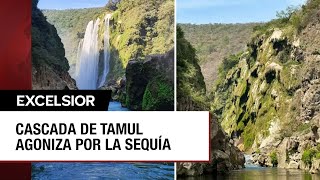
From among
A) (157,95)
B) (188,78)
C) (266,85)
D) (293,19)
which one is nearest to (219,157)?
(188,78)

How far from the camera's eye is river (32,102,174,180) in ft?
31.6

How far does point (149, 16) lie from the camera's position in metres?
10.6

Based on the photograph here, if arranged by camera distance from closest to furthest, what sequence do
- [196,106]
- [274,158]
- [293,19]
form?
1. [196,106]
2. [274,158]
3. [293,19]

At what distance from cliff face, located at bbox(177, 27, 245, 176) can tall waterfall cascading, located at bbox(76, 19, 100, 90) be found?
1646 millimetres

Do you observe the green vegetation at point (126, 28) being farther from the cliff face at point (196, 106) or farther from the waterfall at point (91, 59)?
the cliff face at point (196, 106)

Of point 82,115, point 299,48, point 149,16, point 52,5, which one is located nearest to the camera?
point 82,115

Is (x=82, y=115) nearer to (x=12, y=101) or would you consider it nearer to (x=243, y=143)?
(x=12, y=101)

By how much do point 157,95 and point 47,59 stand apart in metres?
1.58

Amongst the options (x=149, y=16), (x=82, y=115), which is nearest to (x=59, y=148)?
(x=82, y=115)

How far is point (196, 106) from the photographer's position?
11.5 meters

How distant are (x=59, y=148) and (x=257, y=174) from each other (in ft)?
20.9

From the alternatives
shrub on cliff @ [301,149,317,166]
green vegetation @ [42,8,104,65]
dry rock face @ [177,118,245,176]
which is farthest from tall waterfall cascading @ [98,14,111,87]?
shrub on cliff @ [301,149,317,166]

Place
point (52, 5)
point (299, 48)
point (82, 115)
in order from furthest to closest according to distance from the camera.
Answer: point (299, 48) < point (52, 5) < point (82, 115)

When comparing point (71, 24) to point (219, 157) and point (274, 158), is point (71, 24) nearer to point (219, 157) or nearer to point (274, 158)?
point (219, 157)
